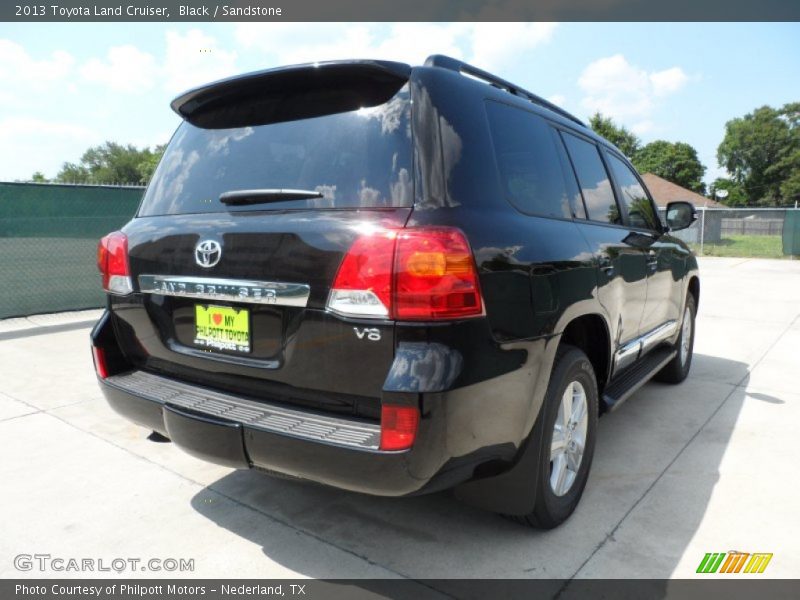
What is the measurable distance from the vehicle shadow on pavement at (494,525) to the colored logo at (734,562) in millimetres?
49

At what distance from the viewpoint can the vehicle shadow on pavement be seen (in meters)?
2.34

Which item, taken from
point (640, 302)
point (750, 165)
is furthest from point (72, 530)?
point (750, 165)

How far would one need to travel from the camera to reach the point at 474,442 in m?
1.98

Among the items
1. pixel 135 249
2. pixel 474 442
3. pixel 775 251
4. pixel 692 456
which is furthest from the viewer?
pixel 775 251

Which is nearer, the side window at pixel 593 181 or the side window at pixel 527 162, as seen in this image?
the side window at pixel 527 162

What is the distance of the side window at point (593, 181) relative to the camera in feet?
10.3

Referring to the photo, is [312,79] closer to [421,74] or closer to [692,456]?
[421,74]

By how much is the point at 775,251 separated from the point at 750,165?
67.5 meters

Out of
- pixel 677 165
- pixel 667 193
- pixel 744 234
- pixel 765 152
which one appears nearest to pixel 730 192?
pixel 765 152

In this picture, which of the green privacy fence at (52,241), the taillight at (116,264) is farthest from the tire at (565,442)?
the green privacy fence at (52,241)

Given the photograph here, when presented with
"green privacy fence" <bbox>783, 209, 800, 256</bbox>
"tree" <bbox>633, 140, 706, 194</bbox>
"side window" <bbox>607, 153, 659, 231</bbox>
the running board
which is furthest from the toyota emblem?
"tree" <bbox>633, 140, 706, 194</bbox>

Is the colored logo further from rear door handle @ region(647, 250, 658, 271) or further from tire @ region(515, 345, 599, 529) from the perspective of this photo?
rear door handle @ region(647, 250, 658, 271)

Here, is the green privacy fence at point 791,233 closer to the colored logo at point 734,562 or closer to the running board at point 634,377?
the running board at point 634,377

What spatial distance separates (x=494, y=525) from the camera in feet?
8.68
